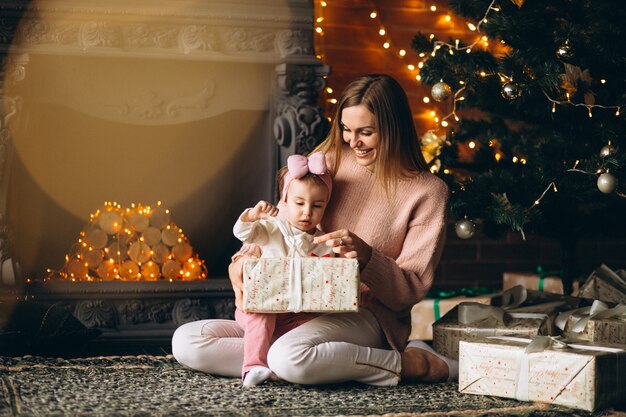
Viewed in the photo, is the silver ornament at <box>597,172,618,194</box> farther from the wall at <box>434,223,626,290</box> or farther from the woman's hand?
the wall at <box>434,223,626,290</box>

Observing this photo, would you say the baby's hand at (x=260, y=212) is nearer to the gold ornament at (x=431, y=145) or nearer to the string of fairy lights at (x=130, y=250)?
the string of fairy lights at (x=130, y=250)

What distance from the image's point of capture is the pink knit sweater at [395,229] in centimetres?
217

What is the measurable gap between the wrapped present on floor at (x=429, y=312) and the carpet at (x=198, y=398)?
1.04 metres

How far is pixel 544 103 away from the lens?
2.71m

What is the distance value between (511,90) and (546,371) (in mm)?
979

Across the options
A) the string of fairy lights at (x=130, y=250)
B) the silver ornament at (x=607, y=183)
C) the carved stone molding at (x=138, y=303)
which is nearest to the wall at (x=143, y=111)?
the string of fairy lights at (x=130, y=250)

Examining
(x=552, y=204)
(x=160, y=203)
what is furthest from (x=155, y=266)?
(x=552, y=204)

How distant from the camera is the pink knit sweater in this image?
217 cm

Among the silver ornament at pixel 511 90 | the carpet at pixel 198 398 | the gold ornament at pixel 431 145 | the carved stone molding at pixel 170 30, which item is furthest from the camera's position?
the gold ornament at pixel 431 145

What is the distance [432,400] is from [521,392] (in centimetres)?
20

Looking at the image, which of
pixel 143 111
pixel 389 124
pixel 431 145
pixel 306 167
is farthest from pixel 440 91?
pixel 143 111

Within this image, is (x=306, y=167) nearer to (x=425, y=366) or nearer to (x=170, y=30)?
(x=425, y=366)

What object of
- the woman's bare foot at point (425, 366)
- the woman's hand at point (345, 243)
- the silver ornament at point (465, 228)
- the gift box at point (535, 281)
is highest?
the silver ornament at point (465, 228)

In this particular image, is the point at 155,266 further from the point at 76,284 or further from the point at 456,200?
the point at 456,200
